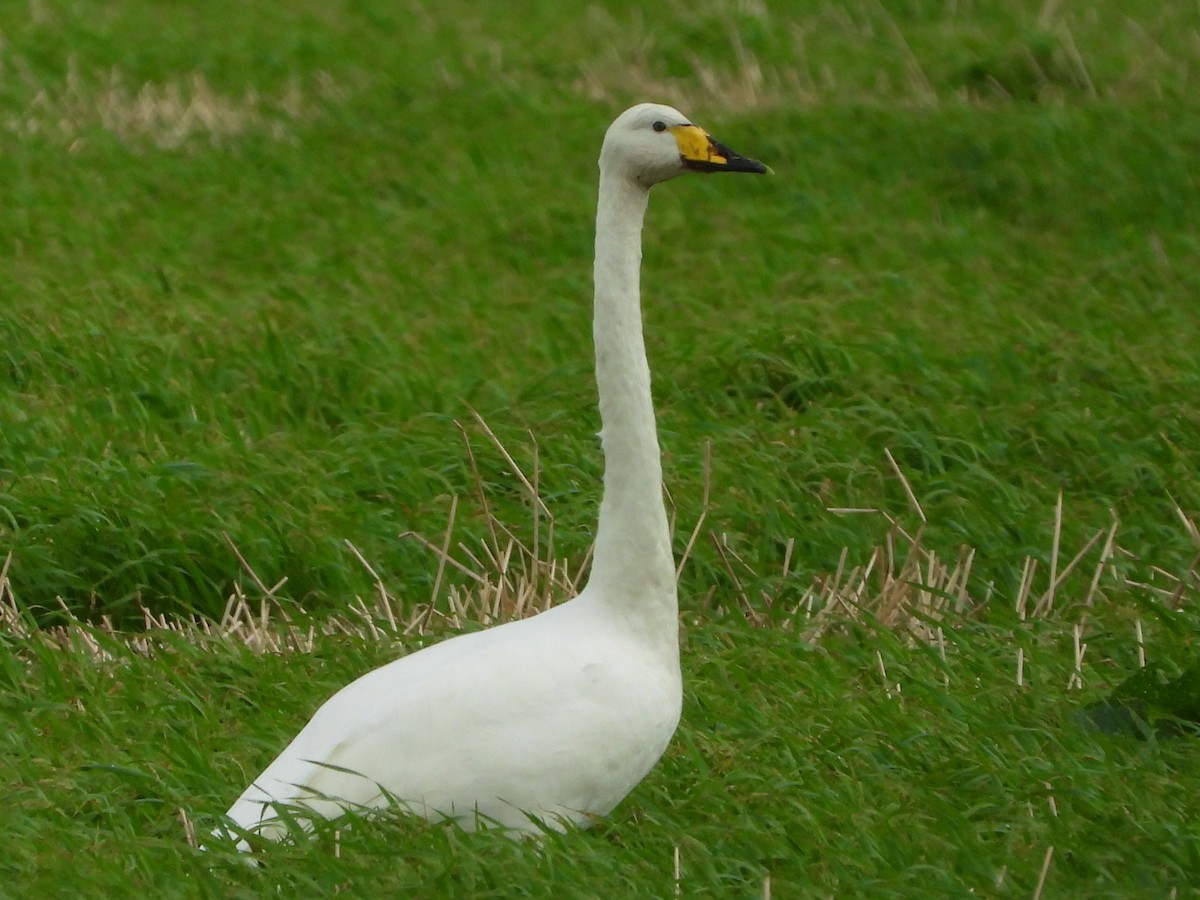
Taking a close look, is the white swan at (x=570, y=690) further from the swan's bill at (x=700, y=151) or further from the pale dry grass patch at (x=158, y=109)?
the pale dry grass patch at (x=158, y=109)

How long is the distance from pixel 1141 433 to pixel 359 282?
11.8ft

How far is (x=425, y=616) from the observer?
585 cm

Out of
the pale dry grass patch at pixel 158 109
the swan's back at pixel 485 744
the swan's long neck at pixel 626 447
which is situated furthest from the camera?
the pale dry grass patch at pixel 158 109

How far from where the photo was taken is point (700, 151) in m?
4.64

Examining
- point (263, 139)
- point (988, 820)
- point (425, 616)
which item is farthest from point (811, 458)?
point (263, 139)

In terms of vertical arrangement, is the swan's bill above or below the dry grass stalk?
above

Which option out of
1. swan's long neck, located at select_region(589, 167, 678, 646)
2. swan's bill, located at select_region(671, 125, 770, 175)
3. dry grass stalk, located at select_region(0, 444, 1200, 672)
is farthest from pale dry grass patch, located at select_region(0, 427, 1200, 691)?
swan's bill, located at select_region(671, 125, 770, 175)

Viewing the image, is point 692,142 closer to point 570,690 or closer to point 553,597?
point 570,690

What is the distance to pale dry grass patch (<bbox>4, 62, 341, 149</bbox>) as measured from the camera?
11391 mm

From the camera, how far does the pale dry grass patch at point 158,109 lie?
1139 cm

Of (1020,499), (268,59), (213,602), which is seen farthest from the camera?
(268,59)

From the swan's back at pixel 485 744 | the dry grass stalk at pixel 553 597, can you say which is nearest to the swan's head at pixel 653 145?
the swan's back at pixel 485 744

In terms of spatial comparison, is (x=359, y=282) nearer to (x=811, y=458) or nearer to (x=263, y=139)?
(x=263, y=139)

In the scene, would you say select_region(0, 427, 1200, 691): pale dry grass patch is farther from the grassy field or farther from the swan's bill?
the swan's bill
